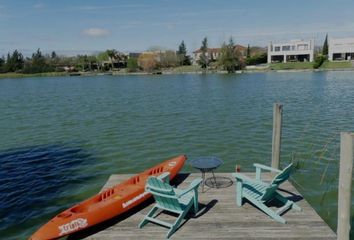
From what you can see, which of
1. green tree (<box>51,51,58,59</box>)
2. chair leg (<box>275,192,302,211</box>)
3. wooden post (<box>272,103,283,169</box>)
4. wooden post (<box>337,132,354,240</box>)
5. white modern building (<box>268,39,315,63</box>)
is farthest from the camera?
green tree (<box>51,51,58,59</box>)

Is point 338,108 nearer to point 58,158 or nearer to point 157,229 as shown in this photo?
point 58,158

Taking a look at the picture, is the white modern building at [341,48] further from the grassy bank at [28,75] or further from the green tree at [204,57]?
the grassy bank at [28,75]

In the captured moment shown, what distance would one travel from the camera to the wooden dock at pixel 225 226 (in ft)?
19.2

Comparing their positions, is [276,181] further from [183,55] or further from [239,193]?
[183,55]

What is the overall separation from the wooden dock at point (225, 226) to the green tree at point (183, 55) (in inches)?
4352

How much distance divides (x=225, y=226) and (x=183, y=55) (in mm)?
114376

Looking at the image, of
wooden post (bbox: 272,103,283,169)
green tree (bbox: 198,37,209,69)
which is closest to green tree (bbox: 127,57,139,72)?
green tree (bbox: 198,37,209,69)

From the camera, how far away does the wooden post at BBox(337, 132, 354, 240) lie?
4934 millimetres

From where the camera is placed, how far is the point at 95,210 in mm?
6242

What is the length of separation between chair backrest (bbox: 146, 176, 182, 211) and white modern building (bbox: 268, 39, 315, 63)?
107385mm

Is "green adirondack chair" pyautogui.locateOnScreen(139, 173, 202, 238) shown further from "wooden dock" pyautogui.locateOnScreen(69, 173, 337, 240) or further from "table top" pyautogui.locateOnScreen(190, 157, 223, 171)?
"table top" pyautogui.locateOnScreen(190, 157, 223, 171)

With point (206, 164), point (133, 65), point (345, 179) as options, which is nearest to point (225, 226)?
point (206, 164)

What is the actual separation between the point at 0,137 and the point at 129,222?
48.6ft

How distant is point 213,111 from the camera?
79.9 feet
